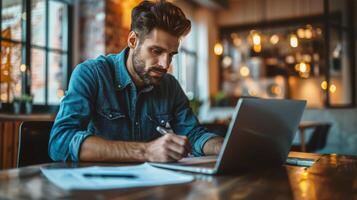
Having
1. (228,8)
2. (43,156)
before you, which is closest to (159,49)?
(43,156)

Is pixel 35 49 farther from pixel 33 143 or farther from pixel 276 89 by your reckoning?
pixel 276 89

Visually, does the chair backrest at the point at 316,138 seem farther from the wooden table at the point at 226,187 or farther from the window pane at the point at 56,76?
the wooden table at the point at 226,187

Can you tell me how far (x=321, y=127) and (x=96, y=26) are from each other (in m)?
3.13

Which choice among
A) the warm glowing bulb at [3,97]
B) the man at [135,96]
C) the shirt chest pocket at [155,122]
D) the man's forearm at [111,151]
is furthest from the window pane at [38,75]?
the man's forearm at [111,151]

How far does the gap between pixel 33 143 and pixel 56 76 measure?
353 cm

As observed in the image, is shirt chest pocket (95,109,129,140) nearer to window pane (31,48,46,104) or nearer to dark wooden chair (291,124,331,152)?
window pane (31,48,46,104)

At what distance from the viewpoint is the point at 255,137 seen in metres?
0.98

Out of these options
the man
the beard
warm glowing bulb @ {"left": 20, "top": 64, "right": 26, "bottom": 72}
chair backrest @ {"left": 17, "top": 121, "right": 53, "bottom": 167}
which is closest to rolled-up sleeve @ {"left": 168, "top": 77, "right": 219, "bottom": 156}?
the man

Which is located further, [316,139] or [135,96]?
[316,139]

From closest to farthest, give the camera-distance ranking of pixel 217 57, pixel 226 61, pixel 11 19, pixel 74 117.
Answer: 1. pixel 74 117
2. pixel 11 19
3. pixel 217 57
4. pixel 226 61

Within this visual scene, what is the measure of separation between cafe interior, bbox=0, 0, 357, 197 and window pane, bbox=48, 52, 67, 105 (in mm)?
13

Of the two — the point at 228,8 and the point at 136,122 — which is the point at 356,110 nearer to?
the point at 228,8

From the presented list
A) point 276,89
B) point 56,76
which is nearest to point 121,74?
point 56,76

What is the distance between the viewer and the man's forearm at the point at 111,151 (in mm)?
1095
